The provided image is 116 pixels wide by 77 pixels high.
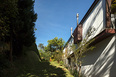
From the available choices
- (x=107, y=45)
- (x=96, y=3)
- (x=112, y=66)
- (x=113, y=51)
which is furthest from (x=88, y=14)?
(x=112, y=66)

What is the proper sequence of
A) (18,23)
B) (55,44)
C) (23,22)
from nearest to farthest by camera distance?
1. (18,23)
2. (23,22)
3. (55,44)

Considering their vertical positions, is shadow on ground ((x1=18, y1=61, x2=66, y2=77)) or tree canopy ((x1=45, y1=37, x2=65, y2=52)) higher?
tree canopy ((x1=45, y1=37, x2=65, y2=52))

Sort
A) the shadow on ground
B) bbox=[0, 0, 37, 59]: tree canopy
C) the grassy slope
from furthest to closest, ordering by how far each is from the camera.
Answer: the shadow on ground, bbox=[0, 0, 37, 59]: tree canopy, the grassy slope

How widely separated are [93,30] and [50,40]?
20809 mm

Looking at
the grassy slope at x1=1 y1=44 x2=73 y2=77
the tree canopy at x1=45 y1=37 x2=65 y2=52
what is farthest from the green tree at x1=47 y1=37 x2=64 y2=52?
the grassy slope at x1=1 y1=44 x2=73 y2=77

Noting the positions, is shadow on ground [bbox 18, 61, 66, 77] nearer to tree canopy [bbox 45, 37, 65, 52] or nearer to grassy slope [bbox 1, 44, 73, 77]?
grassy slope [bbox 1, 44, 73, 77]

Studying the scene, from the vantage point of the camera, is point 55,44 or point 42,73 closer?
point 42,73

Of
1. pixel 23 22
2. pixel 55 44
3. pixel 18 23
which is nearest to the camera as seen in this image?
pixel 18 23

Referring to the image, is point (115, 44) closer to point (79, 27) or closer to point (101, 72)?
point (101, 72)

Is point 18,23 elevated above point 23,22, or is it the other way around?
point 23,22

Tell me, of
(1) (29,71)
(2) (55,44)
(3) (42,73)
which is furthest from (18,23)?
(2) (55,44)

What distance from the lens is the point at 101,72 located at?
459 cm

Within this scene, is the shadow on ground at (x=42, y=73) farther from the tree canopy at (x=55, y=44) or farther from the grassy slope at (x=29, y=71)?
the tree canopy at (x=55, y=44)

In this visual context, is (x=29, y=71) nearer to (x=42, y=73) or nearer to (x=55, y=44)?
(x=42, y=73)
